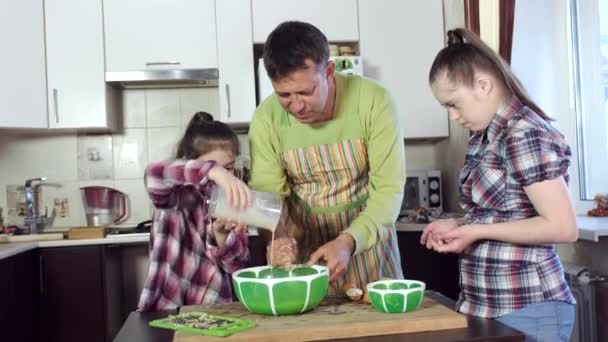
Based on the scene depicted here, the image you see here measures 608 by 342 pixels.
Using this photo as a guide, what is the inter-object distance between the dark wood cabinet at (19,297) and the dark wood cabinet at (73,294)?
5cm

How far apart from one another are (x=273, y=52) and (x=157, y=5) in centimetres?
189

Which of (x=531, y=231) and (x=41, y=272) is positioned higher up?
(x=531, y=231)

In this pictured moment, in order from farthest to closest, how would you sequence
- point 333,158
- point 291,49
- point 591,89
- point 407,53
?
point 407,53 → point 591,89 → point 333,158 → point 291,49

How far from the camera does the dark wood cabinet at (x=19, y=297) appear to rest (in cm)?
239

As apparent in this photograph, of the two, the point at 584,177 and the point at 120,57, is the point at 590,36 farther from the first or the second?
the point at 120,57

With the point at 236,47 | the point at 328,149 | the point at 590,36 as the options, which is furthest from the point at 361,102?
the point at 236,47

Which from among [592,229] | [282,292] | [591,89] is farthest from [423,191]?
[282,292]

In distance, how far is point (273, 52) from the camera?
128 cm

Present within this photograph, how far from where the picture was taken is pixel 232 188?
1153 mm

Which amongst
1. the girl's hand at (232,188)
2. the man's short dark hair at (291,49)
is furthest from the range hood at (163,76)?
the girl's hand at (232,188)

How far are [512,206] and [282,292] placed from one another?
44 cm

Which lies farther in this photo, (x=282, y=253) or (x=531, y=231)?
(x=282, y=253)

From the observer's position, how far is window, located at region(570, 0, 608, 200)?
2428mm

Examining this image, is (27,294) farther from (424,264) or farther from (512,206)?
(512,206)
